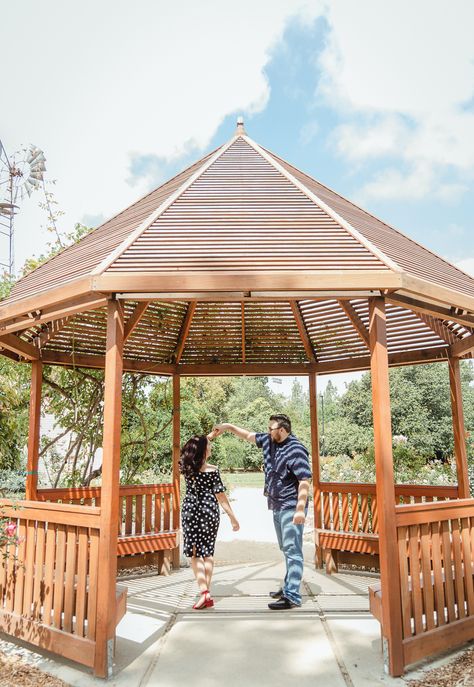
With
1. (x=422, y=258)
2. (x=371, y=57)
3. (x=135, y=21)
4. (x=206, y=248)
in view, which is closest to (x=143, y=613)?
(x=206, y=248)

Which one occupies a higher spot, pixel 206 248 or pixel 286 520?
pixel 206 248

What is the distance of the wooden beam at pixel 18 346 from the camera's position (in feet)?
16.2

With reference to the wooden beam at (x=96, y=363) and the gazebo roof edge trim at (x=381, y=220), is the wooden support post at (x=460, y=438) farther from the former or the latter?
the wooden beam at (x=96, y=363)

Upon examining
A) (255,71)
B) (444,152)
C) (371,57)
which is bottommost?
(255,71)

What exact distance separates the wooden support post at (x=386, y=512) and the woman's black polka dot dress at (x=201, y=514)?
5.44ft

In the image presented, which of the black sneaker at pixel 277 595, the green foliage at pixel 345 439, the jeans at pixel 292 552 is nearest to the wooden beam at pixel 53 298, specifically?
the jeans at pixel 292 552

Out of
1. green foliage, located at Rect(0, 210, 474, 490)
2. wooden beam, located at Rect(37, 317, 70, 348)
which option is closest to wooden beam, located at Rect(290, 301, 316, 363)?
green foliage, located at Rect(0, 210, 474, 490)

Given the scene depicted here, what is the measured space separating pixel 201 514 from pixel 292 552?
0.88 meters

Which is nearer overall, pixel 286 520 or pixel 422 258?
pixel 286 520

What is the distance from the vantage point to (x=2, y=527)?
12.5ft

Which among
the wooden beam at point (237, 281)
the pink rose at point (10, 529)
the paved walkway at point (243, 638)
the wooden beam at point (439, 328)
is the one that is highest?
the wooden beam at point (439, 328)

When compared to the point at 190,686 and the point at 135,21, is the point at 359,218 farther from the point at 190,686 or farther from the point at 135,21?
the point at 135,21

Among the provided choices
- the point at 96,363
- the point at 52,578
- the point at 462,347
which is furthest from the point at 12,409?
the point at 462,347

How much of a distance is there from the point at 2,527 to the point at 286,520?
2351 millimetres
